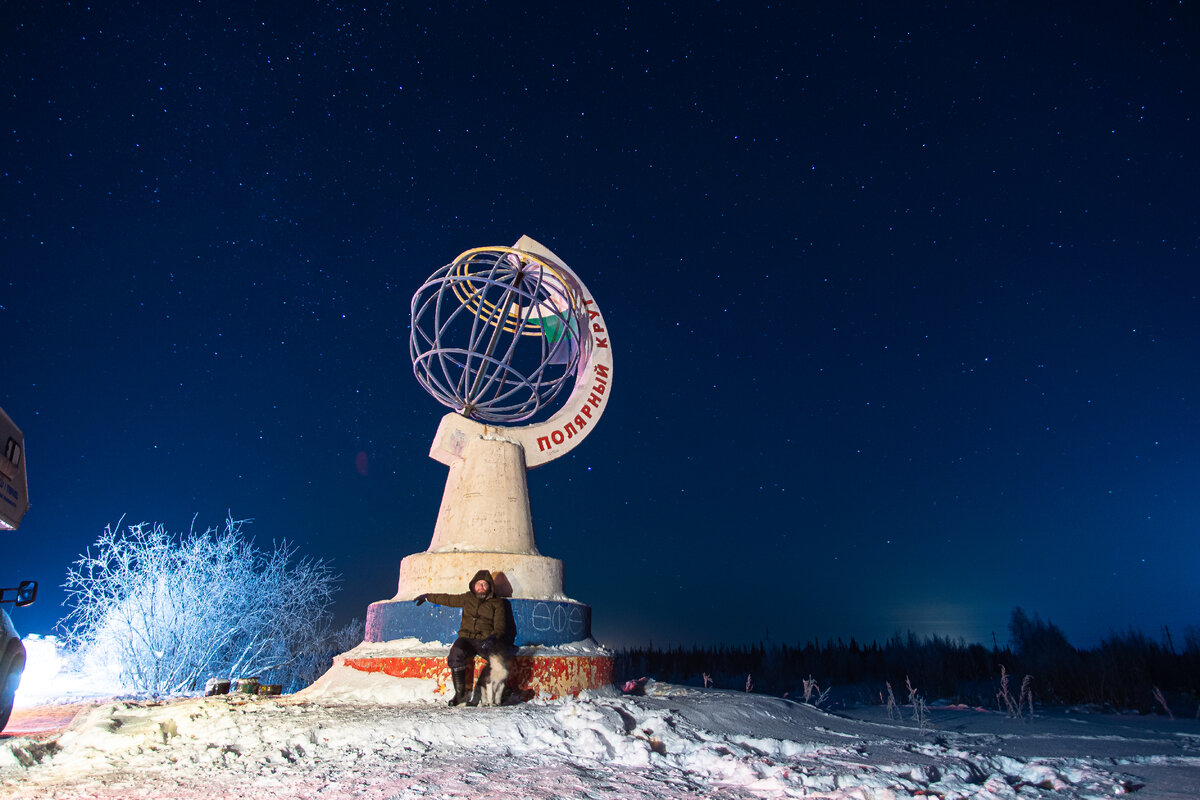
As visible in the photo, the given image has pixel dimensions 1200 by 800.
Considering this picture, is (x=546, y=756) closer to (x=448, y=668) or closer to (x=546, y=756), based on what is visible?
(x=546, y=756)

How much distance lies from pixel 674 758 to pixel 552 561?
13.6 feet

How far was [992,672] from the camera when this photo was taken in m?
20.5

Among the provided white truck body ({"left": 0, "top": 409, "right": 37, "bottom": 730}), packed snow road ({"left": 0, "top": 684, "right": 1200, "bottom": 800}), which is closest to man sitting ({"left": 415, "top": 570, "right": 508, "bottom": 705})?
packed snow road ({"left": 0, "top": 684, "right": 1200, "bottom": 800})

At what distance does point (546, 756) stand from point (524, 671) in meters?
2.50

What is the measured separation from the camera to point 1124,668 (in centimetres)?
1524

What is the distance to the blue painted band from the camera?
7.98m

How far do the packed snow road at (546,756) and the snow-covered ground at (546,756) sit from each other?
2 cm

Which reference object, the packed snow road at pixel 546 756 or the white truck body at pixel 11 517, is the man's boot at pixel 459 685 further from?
the white truck body at pixel 11 517

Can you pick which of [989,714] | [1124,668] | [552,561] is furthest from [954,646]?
[552,561]

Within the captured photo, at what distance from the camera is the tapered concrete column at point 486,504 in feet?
29.8

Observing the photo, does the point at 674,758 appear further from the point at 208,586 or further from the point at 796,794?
the point at 208,586

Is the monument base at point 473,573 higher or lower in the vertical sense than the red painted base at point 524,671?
higher

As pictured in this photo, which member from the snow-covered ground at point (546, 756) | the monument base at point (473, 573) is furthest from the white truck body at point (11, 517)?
the monument base at point (473, 573)

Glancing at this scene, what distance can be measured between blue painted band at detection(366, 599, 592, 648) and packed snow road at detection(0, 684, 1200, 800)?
1.17m
